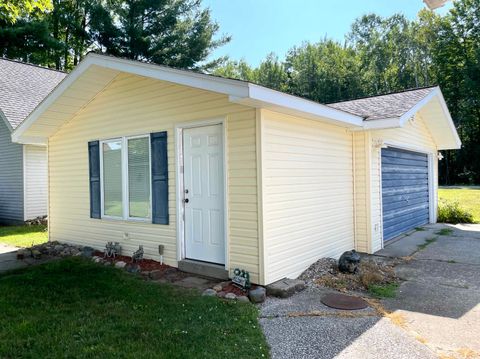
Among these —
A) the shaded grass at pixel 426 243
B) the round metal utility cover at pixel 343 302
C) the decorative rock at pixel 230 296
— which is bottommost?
the round metal utility cover at pixel 343 302

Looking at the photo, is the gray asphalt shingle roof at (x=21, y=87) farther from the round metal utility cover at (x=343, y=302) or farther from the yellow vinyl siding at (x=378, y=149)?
the round metal utility cover at (x=343, y=302)

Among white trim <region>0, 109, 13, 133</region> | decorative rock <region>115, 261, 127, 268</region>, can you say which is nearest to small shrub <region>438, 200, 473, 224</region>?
decorative rock <region>115, 261, 127, 268</region>

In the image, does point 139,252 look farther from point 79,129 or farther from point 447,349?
point 447,349

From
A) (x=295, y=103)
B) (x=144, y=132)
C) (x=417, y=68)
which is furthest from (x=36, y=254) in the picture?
(x=417, y=68)

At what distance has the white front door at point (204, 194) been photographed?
5.11 metres

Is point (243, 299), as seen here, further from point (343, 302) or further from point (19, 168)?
point (19, 168)

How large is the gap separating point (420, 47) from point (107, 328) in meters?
36.6

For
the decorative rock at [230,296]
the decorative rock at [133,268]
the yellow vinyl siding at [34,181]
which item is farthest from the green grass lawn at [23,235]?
the decorative rock at [230,296]

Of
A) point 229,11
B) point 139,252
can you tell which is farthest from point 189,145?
point 229,11

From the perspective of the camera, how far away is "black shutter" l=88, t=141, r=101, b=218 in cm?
685

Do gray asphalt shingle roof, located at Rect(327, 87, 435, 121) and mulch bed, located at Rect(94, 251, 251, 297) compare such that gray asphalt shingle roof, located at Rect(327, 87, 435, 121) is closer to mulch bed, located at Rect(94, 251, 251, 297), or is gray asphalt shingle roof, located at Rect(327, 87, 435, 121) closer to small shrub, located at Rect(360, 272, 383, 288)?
small shrub, located at Rect(360, 272, 383, 288)

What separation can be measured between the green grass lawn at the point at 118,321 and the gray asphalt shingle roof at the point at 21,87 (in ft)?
25.4

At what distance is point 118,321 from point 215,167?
2.34m

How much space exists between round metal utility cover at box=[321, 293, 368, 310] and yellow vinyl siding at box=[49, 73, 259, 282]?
902 mm
